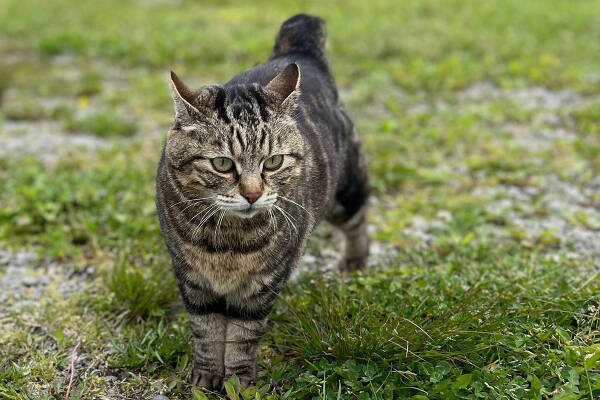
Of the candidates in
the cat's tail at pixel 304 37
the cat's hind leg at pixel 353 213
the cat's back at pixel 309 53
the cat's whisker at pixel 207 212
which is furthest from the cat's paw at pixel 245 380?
the cat's tail at pixel 304 37

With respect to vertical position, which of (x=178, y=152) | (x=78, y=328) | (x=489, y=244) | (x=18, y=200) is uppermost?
(x=178, y=152)

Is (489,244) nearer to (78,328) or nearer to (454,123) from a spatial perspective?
(454,123)

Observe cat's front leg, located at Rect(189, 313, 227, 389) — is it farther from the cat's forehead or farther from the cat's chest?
the cat's forehead

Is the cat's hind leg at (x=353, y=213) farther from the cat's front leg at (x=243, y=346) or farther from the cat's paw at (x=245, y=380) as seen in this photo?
the cat's paw at (x=245, y=380)

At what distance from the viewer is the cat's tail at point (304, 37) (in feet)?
11.7

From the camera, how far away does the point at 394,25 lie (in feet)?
27.8

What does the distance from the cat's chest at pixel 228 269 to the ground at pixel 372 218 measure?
367mm

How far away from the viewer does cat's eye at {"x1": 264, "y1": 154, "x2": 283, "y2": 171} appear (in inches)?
101

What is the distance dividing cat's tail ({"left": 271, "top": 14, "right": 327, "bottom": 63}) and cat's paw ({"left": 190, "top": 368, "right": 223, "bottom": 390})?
183 centimetres

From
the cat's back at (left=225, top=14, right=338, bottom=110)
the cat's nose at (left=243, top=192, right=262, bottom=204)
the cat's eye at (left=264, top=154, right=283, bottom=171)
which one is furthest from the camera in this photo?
the cat's back at (left=225, top=14, right=338, bottom=110)

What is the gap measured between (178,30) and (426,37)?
3.34 metres

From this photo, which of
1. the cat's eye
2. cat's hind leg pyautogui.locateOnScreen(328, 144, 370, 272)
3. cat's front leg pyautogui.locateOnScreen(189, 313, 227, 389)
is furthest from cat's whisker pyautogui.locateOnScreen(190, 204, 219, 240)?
cat's hind leg pyautogui.locateOnScreen(328, 144, 370, 272)

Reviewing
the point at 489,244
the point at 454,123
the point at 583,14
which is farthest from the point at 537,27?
the point at 489,244

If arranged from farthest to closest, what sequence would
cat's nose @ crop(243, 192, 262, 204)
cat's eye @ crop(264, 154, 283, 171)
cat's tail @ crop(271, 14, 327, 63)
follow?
cat's tail @ crop(271, 14, 327, 63) → cat's eye @ crop(264, 154, 283, 171) → cat's nose @ crop(243, 192, 262, 204)
